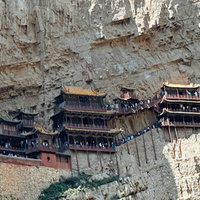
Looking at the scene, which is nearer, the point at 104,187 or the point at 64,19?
Result: the point at 104,187

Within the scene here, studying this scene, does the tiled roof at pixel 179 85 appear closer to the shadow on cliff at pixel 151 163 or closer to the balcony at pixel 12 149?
the shadow on cliff at pixel 151 163

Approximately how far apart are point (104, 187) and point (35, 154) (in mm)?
5946

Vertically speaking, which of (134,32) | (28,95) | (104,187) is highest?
(134,32)

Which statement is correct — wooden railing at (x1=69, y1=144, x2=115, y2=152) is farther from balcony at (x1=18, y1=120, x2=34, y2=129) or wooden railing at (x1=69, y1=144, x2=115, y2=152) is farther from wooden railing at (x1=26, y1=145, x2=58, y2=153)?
balcony at (x1=18, y1=120, x2=34, y2=129)

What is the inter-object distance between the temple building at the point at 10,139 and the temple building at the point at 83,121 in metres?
2.96

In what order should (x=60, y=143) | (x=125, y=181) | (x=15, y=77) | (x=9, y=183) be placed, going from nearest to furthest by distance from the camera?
(x=9, y=183) < (x=125, y=181) < (x=60, y=143) < (x=15, y=77)

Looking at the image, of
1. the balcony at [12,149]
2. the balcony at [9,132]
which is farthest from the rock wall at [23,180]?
the balcony at [9,132]

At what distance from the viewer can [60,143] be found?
4953 centimetres

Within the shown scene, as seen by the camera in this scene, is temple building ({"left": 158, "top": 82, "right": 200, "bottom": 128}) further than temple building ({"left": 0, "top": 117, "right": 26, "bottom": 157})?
Yes

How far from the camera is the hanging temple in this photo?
47.9 meters

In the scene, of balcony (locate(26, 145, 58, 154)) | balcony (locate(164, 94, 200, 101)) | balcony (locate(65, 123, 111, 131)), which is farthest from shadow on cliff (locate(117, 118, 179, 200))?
balcony (locate(26, 145, 58, 154))

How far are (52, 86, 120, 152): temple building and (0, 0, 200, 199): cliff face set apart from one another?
2.90 metres

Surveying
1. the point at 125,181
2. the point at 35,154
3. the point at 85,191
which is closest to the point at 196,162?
the point at 125,181

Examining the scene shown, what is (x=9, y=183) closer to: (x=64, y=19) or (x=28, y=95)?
(x=28, y=95)
